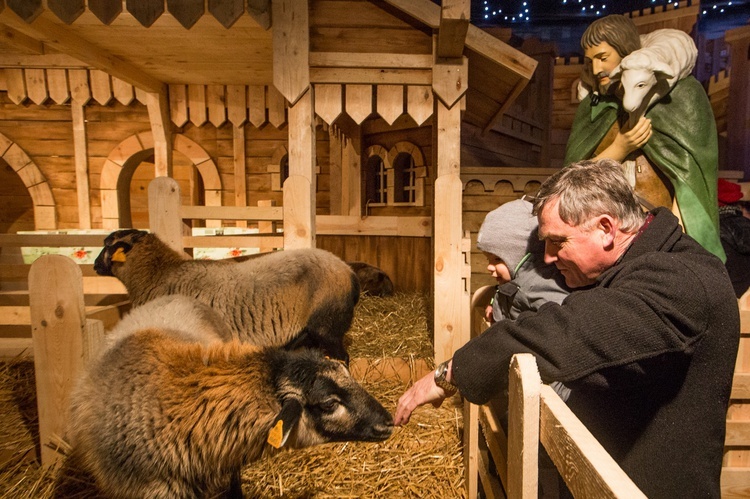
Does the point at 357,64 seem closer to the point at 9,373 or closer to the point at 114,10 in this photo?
the point at 114,10

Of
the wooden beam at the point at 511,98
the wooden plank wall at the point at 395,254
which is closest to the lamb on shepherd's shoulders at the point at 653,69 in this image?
the wooden beam at the point at 511,98

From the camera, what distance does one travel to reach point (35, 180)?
7.76m

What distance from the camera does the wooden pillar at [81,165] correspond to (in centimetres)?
761

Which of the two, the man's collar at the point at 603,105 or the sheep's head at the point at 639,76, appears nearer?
the sheep's head at the point at 639,76

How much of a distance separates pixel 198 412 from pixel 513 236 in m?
1.77

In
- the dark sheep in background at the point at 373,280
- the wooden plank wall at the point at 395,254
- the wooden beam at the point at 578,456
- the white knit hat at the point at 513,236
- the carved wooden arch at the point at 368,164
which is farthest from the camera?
the carved wooden arch at the point at 368,164

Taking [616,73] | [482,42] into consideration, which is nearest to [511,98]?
[482,42]

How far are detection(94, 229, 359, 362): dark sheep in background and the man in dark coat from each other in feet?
7.32

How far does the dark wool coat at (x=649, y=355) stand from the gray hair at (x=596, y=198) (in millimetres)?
92

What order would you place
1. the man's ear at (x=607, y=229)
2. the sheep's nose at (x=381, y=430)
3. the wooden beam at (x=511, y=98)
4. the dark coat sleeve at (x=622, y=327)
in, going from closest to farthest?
the dark coat sleeve at (x=622, y=327) → the man's ear at (x=607, y=229) → the sheep's nose at (x=381, y=430) → the wooden beam at (x=511, y=98)

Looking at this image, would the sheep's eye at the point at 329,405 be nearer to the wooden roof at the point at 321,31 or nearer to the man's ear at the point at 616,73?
the man's ear at the point at 616,73

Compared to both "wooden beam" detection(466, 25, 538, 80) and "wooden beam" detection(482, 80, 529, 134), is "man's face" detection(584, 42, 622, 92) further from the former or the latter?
"wooden beam" detection(482, 80, 529, 134)

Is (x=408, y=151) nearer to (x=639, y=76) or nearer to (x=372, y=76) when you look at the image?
(x=372, y=76)

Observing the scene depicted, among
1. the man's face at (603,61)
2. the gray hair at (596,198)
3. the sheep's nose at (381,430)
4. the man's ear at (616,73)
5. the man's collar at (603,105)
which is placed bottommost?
the sheep's nose at (381,430)
